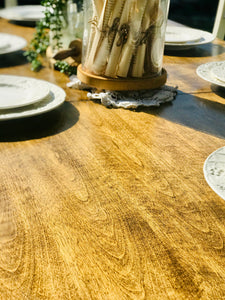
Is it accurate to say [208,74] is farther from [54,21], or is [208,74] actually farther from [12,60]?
[12,60]

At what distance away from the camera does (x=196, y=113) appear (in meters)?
0.82

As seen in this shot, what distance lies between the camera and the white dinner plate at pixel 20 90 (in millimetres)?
765

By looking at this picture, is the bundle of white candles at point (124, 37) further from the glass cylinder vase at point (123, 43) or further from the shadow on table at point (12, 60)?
the shadow on table at point (12, 60)

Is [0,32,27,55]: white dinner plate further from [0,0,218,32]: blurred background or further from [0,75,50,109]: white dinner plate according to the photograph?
[0,0,218,32]: blurred background

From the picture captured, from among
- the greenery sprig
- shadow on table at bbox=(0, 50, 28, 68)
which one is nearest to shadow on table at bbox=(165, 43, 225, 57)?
the greenery sprig

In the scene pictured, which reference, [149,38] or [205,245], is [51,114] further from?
[205,245]

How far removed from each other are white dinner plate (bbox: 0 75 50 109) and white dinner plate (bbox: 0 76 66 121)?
0.06 ft

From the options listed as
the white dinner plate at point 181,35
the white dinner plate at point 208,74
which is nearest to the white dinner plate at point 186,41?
the white dinner plate at point 181,35

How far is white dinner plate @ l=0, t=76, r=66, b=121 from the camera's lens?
0.69 m

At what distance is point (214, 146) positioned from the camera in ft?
2.22

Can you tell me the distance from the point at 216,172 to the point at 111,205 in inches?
6.4

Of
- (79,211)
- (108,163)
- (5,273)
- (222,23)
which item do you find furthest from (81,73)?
(222,23)

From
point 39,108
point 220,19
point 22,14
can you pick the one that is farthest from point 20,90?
point 220,19

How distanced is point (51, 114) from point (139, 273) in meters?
0.47
